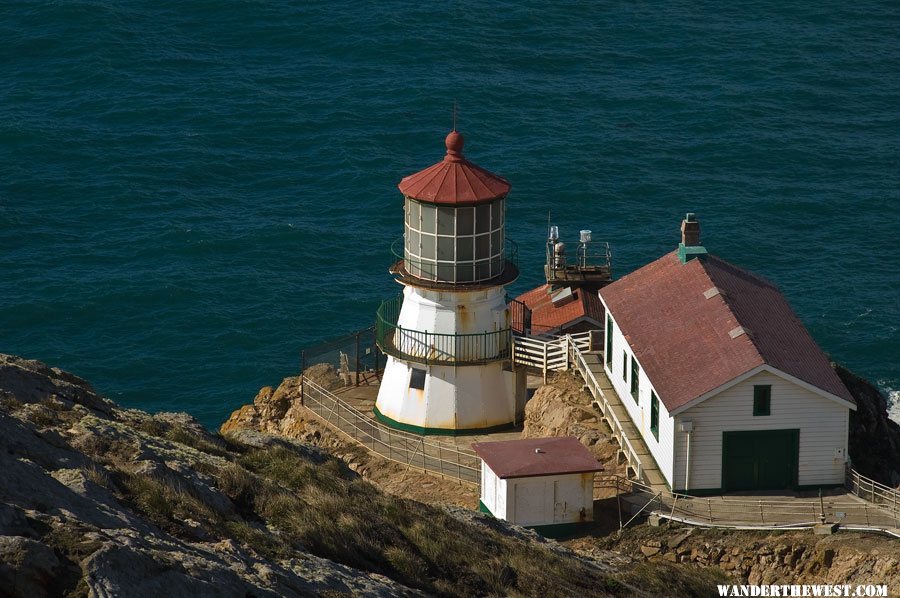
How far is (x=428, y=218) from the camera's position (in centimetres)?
3831

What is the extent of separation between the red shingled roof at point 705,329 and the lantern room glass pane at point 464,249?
3.88 meters

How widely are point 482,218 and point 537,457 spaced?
750 centimetres

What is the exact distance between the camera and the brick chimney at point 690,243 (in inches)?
1484

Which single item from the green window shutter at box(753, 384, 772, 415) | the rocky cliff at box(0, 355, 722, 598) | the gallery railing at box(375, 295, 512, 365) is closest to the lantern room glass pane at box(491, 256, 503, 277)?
the gallery railing at box(375, 295, 512, 365)

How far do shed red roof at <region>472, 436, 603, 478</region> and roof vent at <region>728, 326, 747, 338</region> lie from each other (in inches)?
168

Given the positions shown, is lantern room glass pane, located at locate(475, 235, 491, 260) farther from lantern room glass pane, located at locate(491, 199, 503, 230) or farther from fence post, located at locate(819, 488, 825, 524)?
fence post, located at locate(819, 488, 825, 524)

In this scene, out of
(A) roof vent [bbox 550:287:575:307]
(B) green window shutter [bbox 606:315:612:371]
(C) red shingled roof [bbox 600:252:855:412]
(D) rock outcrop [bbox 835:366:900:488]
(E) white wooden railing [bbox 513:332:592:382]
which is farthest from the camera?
(A) roof vent [bbox 550:287:575:307]

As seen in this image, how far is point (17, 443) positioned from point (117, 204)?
56312mm

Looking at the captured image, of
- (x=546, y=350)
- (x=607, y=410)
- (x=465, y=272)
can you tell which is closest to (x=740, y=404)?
(x=607, y=410)

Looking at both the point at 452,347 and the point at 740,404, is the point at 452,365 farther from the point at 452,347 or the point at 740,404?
the point at 740,404

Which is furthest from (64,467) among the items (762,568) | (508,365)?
(508,365)

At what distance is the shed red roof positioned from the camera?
32.8 m

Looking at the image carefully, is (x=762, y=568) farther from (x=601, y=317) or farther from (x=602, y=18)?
(x=602, y=18)

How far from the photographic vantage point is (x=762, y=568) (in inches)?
1211
